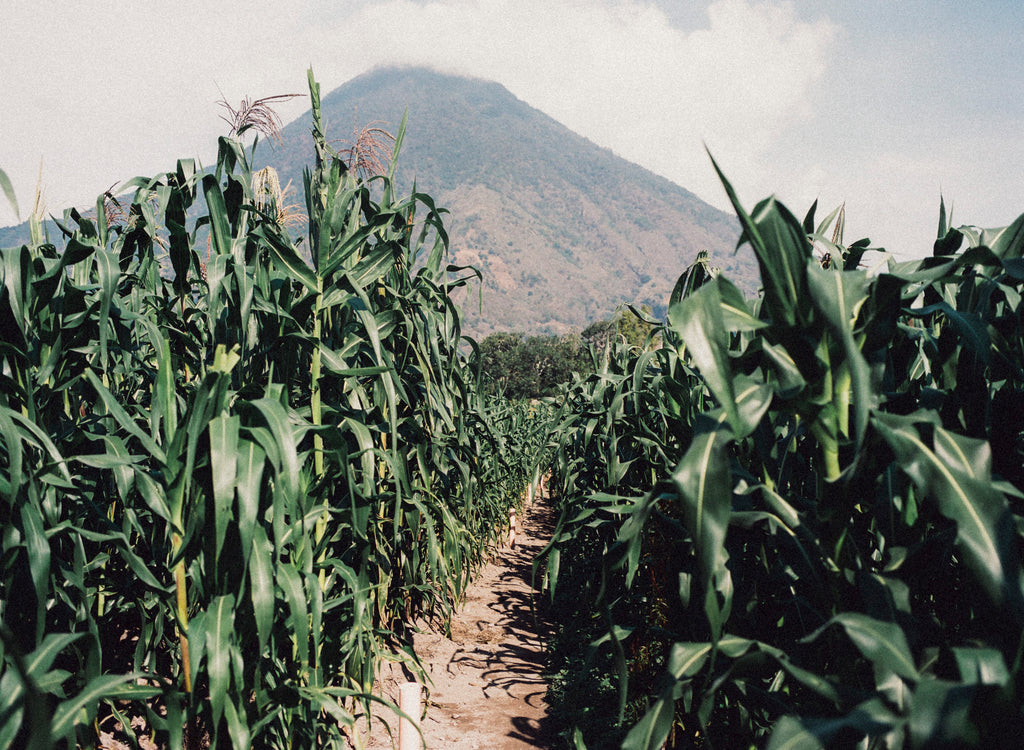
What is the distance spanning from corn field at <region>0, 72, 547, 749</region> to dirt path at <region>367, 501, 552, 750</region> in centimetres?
69

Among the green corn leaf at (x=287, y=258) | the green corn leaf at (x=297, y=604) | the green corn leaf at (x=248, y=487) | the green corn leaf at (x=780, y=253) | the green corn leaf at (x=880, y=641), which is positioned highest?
the green corn leaf at (x=287, y=258)

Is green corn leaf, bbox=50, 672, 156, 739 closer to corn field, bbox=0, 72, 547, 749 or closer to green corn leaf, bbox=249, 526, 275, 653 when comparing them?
corn field, bbox=0, 72, 547, 749

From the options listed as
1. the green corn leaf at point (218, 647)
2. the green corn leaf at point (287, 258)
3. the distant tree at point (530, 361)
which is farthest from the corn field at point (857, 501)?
the distant tree at point (530, 361)

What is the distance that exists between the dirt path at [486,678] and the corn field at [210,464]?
2.26ft

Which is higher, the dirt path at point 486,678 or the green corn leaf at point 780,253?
the green corn leaf at point 780,253

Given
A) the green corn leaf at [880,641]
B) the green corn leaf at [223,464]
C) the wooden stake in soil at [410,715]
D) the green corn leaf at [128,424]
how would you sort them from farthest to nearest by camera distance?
the wooden stake in soil at [410,715], the green corn leaf at [128,424], the green corn leaf at [223,464], the green corn leaf at [880,641]

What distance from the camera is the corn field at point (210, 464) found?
1.39m

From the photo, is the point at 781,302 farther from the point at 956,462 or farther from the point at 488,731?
the point at 488,731

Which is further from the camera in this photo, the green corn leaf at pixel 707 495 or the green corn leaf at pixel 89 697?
the green corn leaf at pixel 89 697

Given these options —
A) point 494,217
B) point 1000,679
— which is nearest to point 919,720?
point 1000,679

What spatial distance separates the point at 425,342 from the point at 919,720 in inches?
81.1

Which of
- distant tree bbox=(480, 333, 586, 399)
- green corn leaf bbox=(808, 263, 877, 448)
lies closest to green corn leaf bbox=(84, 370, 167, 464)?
green corn leaf bbox=(808, 263, 877, 448)

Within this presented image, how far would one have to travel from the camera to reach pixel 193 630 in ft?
4.63

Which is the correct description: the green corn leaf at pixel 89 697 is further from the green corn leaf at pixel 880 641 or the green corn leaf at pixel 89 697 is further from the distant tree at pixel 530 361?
the distant tree at pixel 530 361
